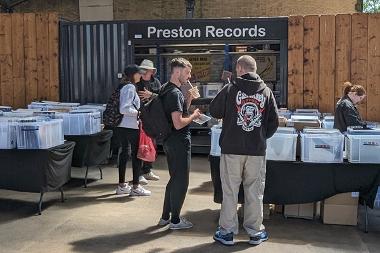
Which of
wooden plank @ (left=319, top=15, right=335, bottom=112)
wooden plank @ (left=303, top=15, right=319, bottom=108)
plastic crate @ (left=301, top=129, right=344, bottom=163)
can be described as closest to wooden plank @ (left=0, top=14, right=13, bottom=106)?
wooden plank @ (left=303, top=15, right=319, bottom=108)

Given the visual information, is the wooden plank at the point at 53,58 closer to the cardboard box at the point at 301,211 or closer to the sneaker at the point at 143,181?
the sneaker at the point at 143,181

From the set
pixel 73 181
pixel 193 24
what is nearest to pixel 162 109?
pixel 73 181

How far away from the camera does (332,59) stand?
991 cm

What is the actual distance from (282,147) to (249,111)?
3.31 ft

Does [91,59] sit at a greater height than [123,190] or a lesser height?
greater

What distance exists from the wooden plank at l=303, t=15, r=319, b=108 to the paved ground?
376 cm

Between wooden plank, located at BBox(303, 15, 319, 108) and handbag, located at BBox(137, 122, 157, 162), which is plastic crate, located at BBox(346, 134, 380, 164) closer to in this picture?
handbag, located at BBox(137, 122, 157, 162)

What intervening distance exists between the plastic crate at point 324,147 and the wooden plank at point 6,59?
7.66 meters

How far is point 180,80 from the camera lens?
5480mm

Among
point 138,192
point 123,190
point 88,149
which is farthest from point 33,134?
point 138,192

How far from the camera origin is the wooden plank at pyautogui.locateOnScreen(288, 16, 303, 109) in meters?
9.97

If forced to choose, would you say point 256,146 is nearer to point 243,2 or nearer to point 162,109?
point 162,109

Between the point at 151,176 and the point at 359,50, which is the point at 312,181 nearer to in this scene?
the point at 151,176

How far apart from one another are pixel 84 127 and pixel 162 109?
103 inches
